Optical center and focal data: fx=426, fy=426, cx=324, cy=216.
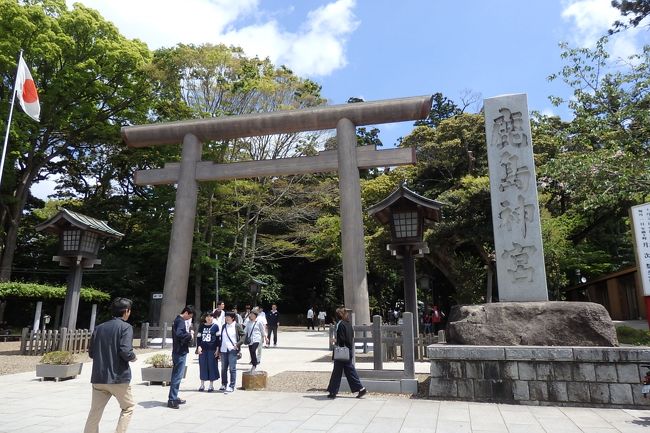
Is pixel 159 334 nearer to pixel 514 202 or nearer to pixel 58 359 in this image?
pixel 58 359

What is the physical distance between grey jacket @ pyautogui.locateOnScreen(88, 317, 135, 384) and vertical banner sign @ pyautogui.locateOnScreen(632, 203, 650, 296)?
7910 millimetres

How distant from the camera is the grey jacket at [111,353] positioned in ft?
14.9

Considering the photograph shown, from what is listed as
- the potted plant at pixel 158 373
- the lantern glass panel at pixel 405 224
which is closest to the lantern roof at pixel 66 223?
the potted plant at pixel 158 373

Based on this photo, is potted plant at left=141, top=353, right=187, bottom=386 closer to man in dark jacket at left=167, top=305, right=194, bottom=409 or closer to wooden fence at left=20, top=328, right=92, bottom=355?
man in dark jacket at left=167, top=305, right=194, bottom=409

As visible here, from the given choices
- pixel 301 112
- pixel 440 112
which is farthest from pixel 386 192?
pixel 440 112

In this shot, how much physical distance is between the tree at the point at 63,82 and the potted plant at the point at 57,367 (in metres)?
15.7

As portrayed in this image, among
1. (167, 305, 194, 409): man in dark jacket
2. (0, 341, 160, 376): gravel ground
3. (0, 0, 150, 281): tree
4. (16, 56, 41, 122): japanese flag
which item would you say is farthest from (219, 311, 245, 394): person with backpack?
(0, 0, 150, 281): tree

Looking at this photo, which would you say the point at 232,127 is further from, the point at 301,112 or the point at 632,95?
the point at 632,95

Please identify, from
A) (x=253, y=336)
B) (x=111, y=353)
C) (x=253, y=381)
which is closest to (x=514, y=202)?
(x=253, y=336)

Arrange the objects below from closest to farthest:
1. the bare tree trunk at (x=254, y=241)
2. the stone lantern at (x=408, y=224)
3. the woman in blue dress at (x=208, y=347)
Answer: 1. the woman in blue dress at (x=208, y=347)
2. the stone lantern at (x=408, y=224)
3. the bare tree trunk at (x=254, y=241)

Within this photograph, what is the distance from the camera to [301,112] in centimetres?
1628

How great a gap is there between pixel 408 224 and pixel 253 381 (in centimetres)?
596

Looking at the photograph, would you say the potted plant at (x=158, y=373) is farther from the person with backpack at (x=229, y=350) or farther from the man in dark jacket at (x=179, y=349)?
the man in dark jacket at (x=179, y=349)

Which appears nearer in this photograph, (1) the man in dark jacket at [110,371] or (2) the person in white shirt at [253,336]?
(1) the man in dark jacket at [110,371]
